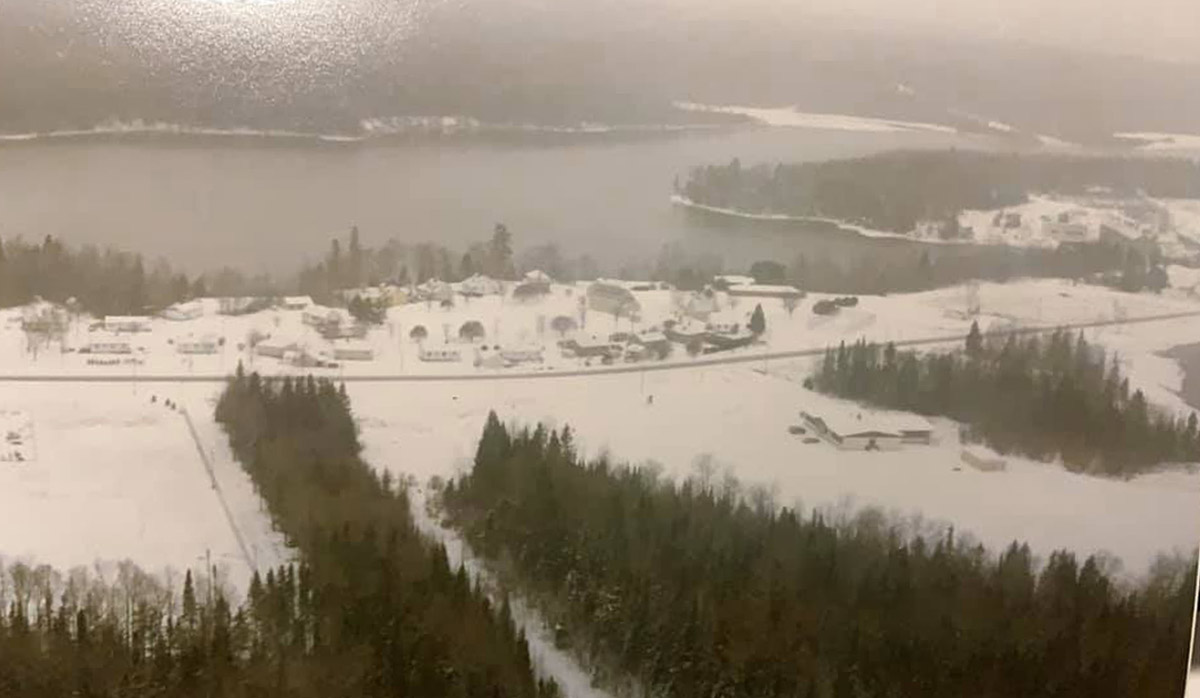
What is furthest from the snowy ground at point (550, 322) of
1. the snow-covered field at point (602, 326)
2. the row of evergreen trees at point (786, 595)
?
the row of evergreen trees at point (786, 595)

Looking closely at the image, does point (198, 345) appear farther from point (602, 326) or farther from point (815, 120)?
point (815, 120)

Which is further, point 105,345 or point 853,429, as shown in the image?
point 853,429

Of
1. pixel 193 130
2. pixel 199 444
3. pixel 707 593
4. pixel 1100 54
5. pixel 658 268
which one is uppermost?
pixel 1100 54

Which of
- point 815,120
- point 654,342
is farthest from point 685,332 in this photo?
point 815,120

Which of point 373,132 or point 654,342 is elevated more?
point 373,132

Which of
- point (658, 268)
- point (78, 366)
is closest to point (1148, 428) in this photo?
point (658, 268)

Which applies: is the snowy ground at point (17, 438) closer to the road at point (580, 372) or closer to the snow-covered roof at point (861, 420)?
the road at point (580, 372)

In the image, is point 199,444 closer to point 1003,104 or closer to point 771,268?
point 771,268
